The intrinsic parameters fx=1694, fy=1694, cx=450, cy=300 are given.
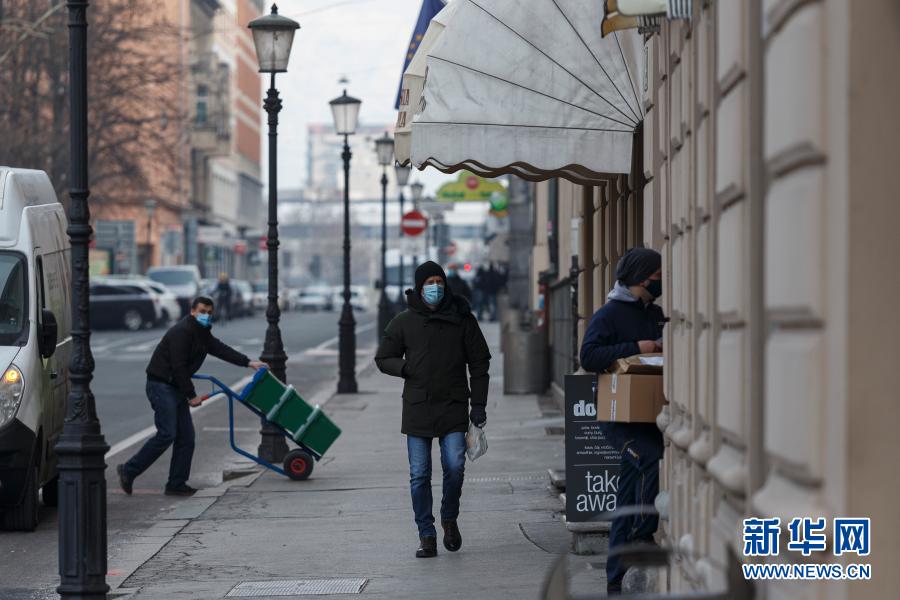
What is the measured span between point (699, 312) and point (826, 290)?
2467 mm

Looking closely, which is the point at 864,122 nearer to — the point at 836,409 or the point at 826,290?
the point at 826,290

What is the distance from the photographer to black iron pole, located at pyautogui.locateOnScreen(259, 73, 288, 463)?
16.4 metres

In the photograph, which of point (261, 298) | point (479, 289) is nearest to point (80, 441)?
point (479, 289)

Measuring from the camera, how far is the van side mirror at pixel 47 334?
1223cm

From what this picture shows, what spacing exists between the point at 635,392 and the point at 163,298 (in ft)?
154

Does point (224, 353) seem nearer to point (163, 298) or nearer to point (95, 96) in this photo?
point (95, 96)

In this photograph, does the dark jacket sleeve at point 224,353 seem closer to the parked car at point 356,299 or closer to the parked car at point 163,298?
the parked car at point 163,298

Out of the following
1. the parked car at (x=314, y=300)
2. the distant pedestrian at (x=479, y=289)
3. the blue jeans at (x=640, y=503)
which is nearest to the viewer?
the blue jeans at (x=640, y=503)

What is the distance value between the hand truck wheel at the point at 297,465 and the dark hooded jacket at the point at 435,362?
15.3ft

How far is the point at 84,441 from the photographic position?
8.96 metres

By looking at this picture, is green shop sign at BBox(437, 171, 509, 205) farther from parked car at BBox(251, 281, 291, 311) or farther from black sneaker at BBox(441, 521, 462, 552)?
parked car at BBox(251, 281, 291, 311)

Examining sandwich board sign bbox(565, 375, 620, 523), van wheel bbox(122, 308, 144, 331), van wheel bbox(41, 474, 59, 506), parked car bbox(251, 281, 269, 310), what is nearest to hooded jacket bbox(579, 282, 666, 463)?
sandwich board sign bbox(565, 375, 620, 523)

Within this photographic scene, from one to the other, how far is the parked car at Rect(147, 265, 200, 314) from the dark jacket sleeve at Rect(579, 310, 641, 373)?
166 ft

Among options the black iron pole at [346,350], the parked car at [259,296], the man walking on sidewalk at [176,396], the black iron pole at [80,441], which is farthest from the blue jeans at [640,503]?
the parked car at [259,296]
